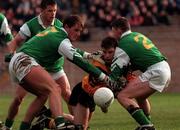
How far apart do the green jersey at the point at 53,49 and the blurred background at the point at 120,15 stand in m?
14.1

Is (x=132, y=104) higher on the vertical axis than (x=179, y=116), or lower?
higher

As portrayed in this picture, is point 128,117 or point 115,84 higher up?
point 115,84

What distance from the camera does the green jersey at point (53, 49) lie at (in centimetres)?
962

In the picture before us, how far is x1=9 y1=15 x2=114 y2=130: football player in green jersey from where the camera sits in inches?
378

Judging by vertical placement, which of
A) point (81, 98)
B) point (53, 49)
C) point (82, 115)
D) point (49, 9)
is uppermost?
point (53, 49)

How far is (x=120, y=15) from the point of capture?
981 inches

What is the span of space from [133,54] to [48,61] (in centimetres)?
122

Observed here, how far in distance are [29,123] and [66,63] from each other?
13287 mm

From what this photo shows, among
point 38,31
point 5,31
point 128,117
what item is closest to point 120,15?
point 128,117

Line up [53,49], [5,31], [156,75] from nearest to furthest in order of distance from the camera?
[53,49]
[156,75]
[5,31]

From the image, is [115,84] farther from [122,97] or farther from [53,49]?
[53,49]

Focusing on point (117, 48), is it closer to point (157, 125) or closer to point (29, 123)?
point (29, 123)

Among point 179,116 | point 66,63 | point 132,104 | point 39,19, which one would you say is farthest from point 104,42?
Answer: point 66,63

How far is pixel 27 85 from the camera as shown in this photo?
9.97m
